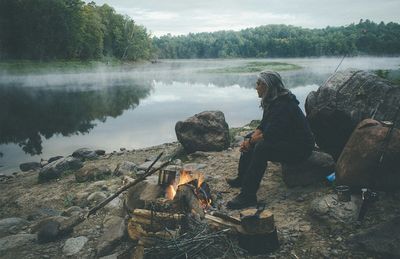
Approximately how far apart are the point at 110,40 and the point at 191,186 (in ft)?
342

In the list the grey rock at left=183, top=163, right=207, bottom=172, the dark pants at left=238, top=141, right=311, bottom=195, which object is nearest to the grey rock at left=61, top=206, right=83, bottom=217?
the grey rock at left=183, top=163, right=207, bottom=172

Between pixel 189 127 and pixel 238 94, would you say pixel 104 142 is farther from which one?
pixel 238 94

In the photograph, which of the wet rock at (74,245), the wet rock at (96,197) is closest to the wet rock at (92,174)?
the wet rock at (96,197)

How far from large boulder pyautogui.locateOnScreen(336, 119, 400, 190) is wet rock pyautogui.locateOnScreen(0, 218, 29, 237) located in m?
6.00

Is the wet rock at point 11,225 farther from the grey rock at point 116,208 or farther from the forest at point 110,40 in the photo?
the forest at point 110,40

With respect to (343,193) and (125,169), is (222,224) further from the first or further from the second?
(125,169)

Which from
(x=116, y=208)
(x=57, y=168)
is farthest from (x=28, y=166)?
(x=116, y=208)

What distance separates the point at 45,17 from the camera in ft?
227

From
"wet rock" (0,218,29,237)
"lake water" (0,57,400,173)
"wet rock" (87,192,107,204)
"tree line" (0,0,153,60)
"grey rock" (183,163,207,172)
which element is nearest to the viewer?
"wet rock" (0,218,29,237)

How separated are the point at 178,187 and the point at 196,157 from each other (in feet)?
16.3

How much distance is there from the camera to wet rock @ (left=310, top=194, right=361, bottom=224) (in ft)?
16.9

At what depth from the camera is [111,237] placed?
535 centimetres

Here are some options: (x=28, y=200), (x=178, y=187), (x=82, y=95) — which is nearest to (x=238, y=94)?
(x=82, y=95)

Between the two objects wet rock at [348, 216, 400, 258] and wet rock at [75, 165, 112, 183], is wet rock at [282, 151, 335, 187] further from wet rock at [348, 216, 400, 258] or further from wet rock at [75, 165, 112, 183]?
wet rock at [75, 165, 112, 183]
